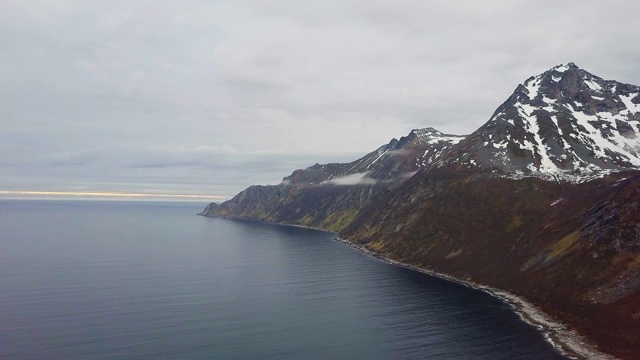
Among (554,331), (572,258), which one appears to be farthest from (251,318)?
(572,258)


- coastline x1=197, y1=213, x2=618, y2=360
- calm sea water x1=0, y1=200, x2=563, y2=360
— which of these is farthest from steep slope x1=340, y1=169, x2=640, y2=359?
calm sea water x1=0, y1=200, x2=563, y2=360

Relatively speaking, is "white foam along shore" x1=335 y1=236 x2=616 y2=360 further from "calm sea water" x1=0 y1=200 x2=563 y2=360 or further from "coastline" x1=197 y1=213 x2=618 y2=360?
"calm sea water" x1=0 y1=200 x2=563 y2=360

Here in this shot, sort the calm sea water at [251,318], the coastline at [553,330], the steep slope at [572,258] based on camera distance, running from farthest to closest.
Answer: the steep slope at [572,258], the coastline at [553,330], the calm sea water at [251,318]

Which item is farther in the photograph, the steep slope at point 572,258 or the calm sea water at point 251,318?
the steep slope at point 572,258

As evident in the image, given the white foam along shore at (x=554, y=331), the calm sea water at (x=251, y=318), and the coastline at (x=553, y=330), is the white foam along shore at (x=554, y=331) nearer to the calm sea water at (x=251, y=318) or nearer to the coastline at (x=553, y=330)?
the coastline at (x=553, y=330)

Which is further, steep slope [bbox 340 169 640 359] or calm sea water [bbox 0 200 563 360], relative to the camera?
steep slope [bbox 340 169 640 359]

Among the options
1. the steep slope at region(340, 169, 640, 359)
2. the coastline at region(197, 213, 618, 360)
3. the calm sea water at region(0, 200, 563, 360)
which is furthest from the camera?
the steep slope at region(340, 169, 640, 359)

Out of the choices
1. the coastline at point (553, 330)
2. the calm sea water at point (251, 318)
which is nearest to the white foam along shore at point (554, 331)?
the coastline at point (553, 330)

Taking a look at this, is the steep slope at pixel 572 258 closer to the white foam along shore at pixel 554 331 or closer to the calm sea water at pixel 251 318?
the white foam along shore at pixel 554 331

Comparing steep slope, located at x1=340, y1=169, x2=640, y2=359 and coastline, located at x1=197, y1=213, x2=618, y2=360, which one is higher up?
steep slope, located at x1=340, y1=169, x2=640, y2=359

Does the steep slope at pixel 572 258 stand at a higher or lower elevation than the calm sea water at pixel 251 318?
higher

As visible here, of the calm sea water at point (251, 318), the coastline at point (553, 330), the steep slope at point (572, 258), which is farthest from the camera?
the steep slope at point (572, 258)
